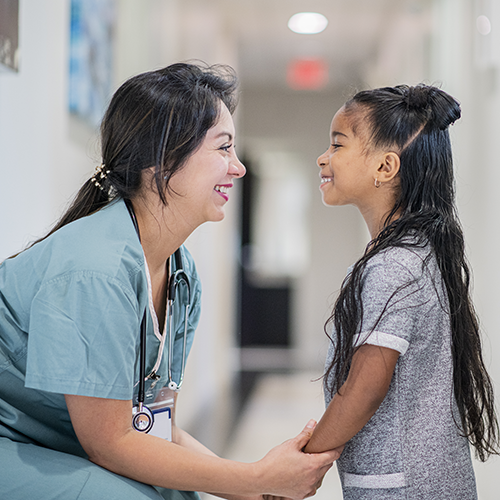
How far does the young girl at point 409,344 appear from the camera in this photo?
1149mm

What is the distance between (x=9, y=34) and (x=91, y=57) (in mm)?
836

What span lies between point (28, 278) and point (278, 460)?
1.97 feet

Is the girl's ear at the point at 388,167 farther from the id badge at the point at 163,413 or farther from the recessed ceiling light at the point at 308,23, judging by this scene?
the recessed ceiling light at the point at 308,23

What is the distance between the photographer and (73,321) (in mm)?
1038

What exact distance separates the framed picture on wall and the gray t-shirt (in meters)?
1.03

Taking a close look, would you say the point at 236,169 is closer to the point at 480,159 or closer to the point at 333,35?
the point at 480,159

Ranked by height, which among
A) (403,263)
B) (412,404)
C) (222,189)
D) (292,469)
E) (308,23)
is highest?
(308,23)

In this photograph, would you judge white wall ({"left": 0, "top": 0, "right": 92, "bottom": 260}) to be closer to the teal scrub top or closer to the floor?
the teal scrub top

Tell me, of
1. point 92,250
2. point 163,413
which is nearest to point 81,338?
point 92,250

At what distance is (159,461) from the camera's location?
3.66 ft

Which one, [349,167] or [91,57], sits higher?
[91,57]

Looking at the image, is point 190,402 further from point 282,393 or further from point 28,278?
point 28,278

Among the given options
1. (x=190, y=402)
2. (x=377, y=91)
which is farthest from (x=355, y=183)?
(x=190, y=402)

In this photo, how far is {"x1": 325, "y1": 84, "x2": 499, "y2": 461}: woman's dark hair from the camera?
1.21 m
